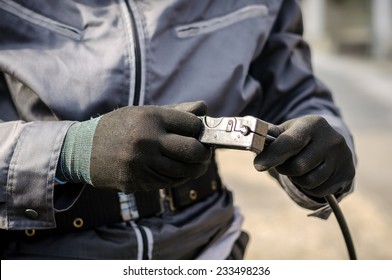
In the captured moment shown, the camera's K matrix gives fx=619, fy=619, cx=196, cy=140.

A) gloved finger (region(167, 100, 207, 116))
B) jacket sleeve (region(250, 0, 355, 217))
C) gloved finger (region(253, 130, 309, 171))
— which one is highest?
gloved finger (region(167, 100, 207, 116))

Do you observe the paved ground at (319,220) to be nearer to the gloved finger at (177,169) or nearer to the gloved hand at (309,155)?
the gloved hand at (309,155)

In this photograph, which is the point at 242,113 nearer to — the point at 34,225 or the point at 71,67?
the point at 71,67

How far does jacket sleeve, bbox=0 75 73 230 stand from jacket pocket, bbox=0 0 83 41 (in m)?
0.26

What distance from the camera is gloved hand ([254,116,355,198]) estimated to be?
1298 millimetres

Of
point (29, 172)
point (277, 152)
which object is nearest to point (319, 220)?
point (277, 152)

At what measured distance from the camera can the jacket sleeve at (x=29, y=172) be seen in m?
1.34

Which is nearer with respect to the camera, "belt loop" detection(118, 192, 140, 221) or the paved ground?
"belt loop" detection(118, 192, 140, 221)

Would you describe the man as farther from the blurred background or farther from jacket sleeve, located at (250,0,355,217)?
the blurred background

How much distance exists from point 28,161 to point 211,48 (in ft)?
1.91

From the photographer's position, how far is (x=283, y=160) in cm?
131

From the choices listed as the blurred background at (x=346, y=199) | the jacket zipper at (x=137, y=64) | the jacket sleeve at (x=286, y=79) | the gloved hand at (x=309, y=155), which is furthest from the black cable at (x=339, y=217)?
the blurred background at (x=346, y=199)

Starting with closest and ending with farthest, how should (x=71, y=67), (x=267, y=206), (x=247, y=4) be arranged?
(x=71, y=67)
(x=247, y=4)
(x=267, y=206)

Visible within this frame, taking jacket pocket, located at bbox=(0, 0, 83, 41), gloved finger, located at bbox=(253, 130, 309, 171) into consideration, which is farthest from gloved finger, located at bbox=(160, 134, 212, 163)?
jacket pocket, located at bbox=(0, 0, 83, 41)
